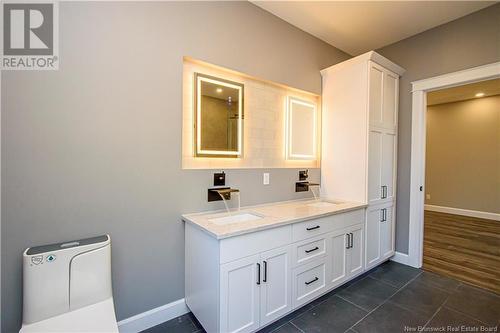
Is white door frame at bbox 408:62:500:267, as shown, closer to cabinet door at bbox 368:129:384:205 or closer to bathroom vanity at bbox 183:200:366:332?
cabinet door at bbox 368:129:384:205

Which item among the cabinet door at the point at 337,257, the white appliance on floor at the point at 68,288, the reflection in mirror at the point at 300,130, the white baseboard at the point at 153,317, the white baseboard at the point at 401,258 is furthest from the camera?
the white baseboard at the point at 401,258

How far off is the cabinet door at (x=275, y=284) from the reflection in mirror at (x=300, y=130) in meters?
1.25

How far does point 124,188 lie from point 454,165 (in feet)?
23.0

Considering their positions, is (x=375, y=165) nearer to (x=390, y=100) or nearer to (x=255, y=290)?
(x=390, y=100)

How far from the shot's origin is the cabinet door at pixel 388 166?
2740 mm

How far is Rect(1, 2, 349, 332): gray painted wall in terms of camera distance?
131cm

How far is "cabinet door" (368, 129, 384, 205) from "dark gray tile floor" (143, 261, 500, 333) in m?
0.93

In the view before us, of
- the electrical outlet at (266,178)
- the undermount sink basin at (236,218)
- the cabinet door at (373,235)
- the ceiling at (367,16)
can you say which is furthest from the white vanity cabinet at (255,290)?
the ceiling at (367,16)

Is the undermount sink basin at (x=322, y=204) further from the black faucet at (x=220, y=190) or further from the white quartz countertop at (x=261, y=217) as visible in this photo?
the black faucet at (x=220, y=190)

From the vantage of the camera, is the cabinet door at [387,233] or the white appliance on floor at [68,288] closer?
the white appliance on floor at [68,288]

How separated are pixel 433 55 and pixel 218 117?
2710mm

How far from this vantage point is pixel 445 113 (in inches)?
219

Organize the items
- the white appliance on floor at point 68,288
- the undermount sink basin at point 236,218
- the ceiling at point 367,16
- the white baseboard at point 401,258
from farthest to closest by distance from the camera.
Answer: the white baseboard at point 401,258, the ceiling at point 367,16, the undermount sink basin at point 236,218, the white appliance on floor at point 68,288

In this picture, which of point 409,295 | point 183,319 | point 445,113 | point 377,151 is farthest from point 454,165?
point 183,319
